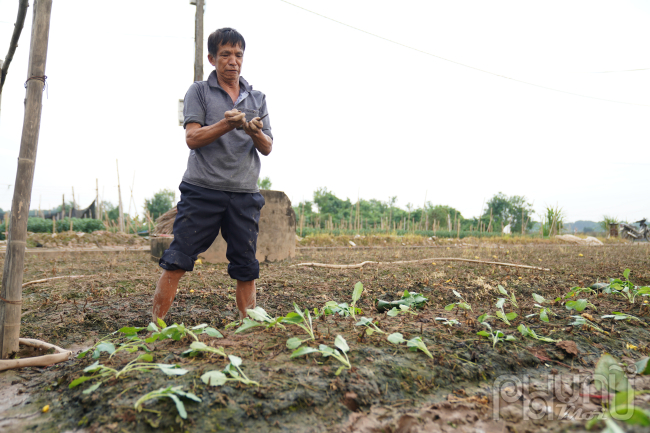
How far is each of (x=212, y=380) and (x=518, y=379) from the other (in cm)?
106

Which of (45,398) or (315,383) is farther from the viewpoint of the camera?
(45,398)

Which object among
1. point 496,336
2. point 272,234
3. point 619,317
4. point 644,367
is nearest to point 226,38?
point 496,336

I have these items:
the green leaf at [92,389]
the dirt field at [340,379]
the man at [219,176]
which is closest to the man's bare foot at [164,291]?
the man at [219,176]

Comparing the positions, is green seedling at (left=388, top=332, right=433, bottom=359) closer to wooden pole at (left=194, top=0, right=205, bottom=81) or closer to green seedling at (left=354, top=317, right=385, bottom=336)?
green seedling at (left=354, top=317, right=385, bottom=336)

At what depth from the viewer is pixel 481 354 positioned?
1.44 metres

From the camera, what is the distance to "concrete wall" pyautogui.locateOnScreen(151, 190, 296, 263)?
500 cm

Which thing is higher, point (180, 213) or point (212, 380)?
point (180, 213)

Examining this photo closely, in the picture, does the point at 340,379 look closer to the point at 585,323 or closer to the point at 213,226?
the point at 213,226

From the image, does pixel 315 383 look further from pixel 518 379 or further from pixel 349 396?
pixel 518 379

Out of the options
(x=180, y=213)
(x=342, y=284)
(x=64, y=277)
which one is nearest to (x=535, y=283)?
(x=342, y=284)

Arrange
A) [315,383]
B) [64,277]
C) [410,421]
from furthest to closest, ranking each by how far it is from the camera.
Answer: [64,277] < [315,383] < [410,421]

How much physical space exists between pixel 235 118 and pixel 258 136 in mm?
181

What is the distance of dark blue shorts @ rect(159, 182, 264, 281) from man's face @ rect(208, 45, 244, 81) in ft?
2.02

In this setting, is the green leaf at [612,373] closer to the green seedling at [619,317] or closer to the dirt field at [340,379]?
the dirt field at [340,379]
